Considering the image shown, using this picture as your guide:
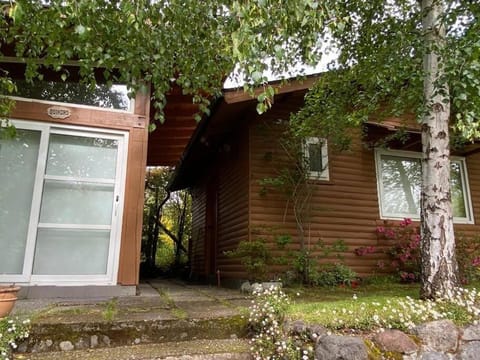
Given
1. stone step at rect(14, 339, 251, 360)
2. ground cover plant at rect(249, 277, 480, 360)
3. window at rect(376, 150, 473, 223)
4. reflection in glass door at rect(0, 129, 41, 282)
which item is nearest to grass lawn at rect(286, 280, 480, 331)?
ground cover plant at rect(249, 277, 480, 360)

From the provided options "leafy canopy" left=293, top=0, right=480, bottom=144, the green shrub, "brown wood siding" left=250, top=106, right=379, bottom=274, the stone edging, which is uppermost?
"leafy canopy" left=293, top=0, right=480, bottom=144

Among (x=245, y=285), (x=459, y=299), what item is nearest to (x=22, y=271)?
(x=245, y=285)

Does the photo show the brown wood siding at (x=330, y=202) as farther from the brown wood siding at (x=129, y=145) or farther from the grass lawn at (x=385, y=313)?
the grass lawn at (x=385, y=313)

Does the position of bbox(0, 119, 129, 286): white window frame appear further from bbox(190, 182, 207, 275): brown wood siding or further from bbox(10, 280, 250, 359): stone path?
bbox(190, 182, 207, 275): brown wood siding

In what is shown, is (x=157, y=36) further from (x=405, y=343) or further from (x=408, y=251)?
(x=408, y=251)

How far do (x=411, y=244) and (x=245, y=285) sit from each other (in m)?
2.88

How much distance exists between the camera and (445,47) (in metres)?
3.50

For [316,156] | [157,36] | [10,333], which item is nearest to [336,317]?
[10,333]

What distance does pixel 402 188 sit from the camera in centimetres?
662

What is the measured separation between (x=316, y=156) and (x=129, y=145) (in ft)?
10.4

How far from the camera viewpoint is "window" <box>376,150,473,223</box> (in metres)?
6.51

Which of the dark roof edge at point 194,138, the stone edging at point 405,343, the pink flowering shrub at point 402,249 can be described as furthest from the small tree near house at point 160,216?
the stone edging at point 405,343

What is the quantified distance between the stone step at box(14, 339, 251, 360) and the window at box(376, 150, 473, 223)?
4.75m

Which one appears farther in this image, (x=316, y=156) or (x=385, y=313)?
(x=316, y=156)
